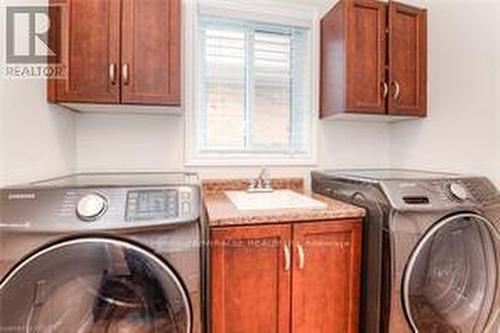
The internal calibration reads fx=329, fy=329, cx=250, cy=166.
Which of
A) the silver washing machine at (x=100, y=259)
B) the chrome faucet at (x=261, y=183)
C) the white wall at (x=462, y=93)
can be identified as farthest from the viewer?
the chrome faucet at (x=261, y=183)

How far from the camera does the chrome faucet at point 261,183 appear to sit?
6.38 ft

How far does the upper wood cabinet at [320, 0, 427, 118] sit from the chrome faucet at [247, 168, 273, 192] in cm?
57

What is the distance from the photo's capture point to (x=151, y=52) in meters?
1.55

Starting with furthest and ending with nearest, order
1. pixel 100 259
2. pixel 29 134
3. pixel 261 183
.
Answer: pixel 261 183, pixel 29 134, pixel 100 259

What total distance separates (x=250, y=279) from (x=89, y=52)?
124cm

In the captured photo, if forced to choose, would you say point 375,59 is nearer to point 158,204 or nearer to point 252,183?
point 252,183

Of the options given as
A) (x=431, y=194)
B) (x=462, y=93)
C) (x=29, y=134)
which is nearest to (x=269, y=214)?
(x=431, y=194)

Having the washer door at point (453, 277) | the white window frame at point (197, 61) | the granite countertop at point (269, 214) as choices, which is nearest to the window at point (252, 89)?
the white window frame at point (197, 61)

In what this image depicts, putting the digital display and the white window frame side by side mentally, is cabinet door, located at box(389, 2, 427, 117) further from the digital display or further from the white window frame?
the digital display

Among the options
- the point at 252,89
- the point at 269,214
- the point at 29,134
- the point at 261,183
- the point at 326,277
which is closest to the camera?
the point at 29,134

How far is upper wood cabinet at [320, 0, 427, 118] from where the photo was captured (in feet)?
6.06

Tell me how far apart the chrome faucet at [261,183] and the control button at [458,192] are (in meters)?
0.92

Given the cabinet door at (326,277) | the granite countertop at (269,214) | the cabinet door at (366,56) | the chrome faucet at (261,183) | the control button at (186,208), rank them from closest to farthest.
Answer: the control button at (186,208)
the granite countertop at (269,214)
the cabinet door at (326,277)
the cabinet door at (366,56)
the chrome faucet at (261,183)

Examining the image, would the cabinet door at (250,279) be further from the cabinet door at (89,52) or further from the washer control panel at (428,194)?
the cabinet door at (89,52)
